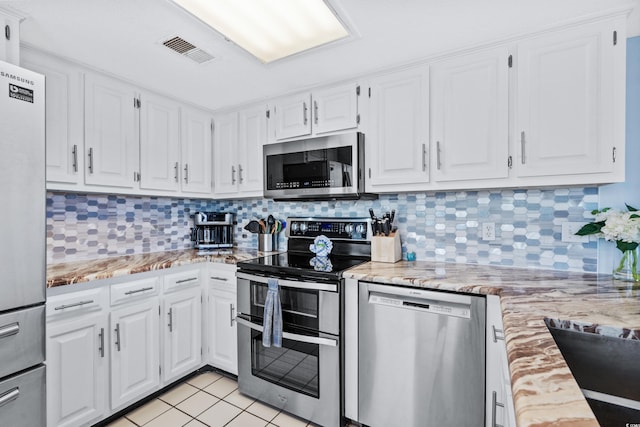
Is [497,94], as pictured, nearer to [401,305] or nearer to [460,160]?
[460,160]

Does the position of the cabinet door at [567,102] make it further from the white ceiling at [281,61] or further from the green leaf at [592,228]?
the green leaf at [592,228]

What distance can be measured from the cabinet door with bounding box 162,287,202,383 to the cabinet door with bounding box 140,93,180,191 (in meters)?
0.92

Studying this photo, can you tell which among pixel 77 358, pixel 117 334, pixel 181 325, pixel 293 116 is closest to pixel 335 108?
pixel 293 116

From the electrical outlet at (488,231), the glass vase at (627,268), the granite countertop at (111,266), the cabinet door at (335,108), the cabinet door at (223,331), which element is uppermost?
the cabinet door at (335,108)

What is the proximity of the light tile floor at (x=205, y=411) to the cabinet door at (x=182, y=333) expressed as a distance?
148 millimetres

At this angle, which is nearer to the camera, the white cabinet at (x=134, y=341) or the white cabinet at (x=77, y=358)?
the white cabinet at (x=77, y=358)

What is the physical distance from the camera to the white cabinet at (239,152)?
266 centimetres

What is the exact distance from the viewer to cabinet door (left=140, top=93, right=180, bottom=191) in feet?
7.82

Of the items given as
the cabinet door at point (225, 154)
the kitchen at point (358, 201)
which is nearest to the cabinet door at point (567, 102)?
the kitchen at point (358, 201)

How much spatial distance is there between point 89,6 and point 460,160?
83.1 inches

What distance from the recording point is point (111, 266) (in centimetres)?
202

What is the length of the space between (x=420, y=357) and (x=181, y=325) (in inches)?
67.4

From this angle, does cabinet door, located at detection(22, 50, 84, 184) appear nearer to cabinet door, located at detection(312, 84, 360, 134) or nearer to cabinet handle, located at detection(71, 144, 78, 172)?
cabinet handle, located at detection(71, 144, 78, 172)

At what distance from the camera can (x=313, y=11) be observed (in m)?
1.51
